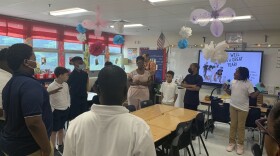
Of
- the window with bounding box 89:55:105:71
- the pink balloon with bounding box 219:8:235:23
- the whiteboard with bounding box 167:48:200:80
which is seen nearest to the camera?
the pink balloon with bounding box 219:8:235:23

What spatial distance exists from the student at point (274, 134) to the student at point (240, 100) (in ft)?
9.71

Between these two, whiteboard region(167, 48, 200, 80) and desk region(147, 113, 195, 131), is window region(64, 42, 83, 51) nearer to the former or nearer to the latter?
whiteboard region(167, 48, 200, 80)

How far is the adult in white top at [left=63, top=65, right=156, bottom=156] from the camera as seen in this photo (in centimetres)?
94

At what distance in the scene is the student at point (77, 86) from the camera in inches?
136

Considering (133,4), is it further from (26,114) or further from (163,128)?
(26,114)

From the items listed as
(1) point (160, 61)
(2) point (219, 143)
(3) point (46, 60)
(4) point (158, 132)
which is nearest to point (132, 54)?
(1) point (160, 61)

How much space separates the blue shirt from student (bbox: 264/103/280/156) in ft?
4.18

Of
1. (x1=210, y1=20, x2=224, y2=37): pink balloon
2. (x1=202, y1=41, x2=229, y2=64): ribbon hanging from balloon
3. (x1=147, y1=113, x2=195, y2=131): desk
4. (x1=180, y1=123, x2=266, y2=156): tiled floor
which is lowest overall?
(x1=180, y1=123, x2=266, y2=156): tiled floor

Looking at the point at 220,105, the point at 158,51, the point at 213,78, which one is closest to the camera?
the point at 220,105

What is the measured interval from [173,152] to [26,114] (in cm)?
173

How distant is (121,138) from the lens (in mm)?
936

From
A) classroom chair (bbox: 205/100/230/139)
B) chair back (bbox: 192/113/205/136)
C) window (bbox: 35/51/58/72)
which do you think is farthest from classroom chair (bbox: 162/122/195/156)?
window (bbox: 35/51/58/72)

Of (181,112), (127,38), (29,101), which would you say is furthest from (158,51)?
(29,101)

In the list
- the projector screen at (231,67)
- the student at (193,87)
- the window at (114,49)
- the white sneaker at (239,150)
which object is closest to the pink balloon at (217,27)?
the student at (193,87)
